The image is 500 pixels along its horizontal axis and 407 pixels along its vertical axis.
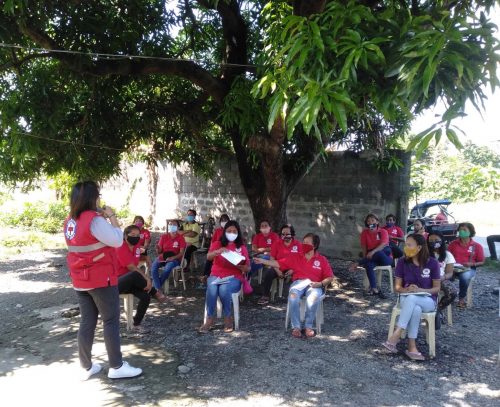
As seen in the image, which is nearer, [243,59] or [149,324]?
[149,324]

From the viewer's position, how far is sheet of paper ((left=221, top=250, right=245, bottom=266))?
5312 millimetres

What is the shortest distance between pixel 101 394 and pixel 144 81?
Answer: 5.23 metres

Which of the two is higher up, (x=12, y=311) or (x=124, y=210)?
(x=124, y=210)

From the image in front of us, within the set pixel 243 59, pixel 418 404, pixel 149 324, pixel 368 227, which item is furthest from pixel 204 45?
pixel 418 404

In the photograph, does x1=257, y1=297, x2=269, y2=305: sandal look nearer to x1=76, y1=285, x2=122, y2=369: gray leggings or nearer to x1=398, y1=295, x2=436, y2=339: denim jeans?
x1=398, y1=295, x2=436, y2=339: denim jeans

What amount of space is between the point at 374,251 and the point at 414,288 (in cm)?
233

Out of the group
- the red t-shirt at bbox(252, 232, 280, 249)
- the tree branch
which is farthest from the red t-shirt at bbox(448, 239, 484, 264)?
the tree branch

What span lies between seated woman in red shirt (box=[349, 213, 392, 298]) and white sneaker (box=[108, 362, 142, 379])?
404cm

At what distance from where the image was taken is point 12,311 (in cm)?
626

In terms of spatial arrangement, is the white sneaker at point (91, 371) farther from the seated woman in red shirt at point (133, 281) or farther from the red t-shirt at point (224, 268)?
the red t-shirt at point (224, 268)

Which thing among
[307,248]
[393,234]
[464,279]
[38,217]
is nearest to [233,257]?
[307,248]

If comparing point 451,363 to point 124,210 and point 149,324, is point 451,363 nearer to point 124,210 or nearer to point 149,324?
point 149,324

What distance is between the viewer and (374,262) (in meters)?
6.90

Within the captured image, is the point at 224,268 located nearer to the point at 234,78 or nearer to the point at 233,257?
the point at 233,257
